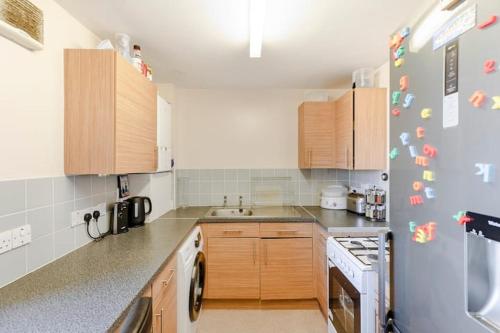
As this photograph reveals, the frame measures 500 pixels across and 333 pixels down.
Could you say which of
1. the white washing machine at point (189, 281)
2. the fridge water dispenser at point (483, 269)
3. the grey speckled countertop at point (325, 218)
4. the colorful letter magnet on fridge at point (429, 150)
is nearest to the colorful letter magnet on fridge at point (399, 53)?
the colorful letter magnet on fridge at point (429, 150)

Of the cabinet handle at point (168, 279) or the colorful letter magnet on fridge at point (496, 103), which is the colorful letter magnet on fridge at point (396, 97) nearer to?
the colorful letter magnet on fridge at point (496, 103)

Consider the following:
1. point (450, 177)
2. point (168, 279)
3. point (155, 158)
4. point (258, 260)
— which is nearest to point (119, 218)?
point (155, 158)

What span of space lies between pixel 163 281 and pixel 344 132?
7.02 feet

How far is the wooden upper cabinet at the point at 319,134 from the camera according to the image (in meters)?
2.99

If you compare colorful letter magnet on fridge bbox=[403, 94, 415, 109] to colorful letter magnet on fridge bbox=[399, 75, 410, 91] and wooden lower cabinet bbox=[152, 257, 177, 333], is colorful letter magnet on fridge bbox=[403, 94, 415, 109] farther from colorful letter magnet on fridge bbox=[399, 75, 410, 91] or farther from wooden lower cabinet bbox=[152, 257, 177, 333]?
wooden lower cabinet bbox=[152, 257, 177, 333]

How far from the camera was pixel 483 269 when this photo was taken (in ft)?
2.02

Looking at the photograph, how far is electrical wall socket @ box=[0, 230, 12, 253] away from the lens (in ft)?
3.87

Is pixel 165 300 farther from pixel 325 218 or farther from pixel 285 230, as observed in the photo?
pixel 325 218

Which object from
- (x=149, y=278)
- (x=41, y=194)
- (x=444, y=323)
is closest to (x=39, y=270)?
(x=41, y=194)

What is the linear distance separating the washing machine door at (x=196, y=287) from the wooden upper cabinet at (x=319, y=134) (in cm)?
156

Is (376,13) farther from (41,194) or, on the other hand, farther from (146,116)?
(41,194)

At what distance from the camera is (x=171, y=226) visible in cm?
232

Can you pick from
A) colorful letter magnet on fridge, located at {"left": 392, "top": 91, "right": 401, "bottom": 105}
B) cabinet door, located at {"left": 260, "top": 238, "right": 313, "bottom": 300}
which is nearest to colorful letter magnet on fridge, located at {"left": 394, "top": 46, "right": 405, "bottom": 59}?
colorful letter magnet on fridge, located at {"left": 392, "top": 91, "right": 401, "bottom": 105}

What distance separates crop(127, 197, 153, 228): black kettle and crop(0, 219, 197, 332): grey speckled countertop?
1.31 ft
